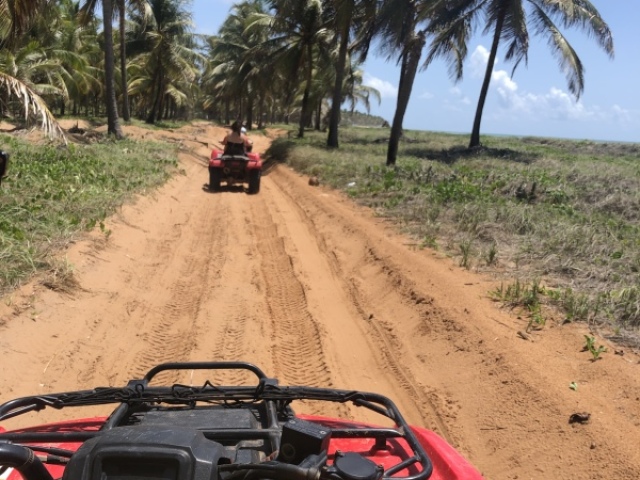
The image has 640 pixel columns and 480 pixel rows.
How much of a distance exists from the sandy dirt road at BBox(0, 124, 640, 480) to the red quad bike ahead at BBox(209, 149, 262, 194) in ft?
19.1

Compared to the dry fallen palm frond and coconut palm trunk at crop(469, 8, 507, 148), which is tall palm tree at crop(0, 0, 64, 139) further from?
coconut palm trunk at crop(469, 8, 507, 148)

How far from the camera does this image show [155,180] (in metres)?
12.8

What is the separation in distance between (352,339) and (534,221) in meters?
4.65

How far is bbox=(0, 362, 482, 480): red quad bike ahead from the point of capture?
1.55 m

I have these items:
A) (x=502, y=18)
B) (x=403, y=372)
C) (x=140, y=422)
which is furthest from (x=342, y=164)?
(x=140, y=422)

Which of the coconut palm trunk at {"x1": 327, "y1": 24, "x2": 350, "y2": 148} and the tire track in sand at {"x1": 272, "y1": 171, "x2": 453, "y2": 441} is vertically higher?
the coconut palm trunk at {"x1": 327, "y1": 24, "x2": 350, "y2": 148}

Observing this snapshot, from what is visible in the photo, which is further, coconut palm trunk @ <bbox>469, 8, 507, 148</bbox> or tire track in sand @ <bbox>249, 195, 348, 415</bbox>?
coconut palm trunk @ <bbox>469, 8, 507, 148</bbox>

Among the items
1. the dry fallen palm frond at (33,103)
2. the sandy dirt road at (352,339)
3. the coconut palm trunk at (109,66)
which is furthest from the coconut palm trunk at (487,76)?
the dry fallen palm frond at (33,103)

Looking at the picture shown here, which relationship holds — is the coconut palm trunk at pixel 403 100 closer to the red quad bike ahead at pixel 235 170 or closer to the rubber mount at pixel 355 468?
the red quad bike ahead at pixel 235 170

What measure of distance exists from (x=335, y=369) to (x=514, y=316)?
1.95 metres

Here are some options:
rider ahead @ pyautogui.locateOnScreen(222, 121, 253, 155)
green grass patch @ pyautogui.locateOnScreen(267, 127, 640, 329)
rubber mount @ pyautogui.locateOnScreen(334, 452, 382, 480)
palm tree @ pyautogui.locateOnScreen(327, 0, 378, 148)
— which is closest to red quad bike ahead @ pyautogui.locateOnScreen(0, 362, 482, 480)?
rubber mount @ pyautogui.locateOnScreen(334, 452, 382, 480)

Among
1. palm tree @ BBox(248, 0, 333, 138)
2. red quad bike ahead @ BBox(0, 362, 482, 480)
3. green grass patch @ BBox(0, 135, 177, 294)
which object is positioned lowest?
green grass patch @ BBox(0, 135, 177, 294)

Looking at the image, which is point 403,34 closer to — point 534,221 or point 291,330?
point 534,221

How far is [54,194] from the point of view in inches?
342
